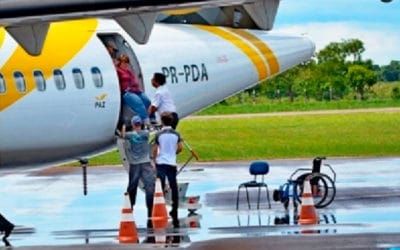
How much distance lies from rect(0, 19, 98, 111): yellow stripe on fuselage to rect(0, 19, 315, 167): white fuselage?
0.01m

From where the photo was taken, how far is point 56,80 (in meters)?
24.2

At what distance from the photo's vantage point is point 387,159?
34.5 m

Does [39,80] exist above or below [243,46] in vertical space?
below

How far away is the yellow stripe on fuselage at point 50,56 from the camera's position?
2341cm

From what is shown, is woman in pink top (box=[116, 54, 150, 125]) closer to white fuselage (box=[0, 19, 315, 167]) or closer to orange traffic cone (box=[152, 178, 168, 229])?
white fuselage (box=[0, 19, 315, 167])

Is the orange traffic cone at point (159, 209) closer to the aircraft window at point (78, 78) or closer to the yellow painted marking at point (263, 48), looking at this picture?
the aircraft window at point (78, 78)

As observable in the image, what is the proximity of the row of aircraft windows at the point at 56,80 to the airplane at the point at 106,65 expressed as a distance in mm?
14

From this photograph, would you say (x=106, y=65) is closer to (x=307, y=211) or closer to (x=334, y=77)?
(x=307, y=211)

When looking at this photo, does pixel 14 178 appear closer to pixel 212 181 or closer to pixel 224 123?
pixel 212 181

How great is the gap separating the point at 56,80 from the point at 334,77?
55177 millimetres

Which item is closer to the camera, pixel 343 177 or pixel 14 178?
pixel 343 177

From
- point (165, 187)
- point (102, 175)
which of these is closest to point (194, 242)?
point (165, 187)

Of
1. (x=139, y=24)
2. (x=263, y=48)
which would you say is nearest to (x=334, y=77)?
(x=263, y=48)

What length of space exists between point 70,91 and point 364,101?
1938 inches
